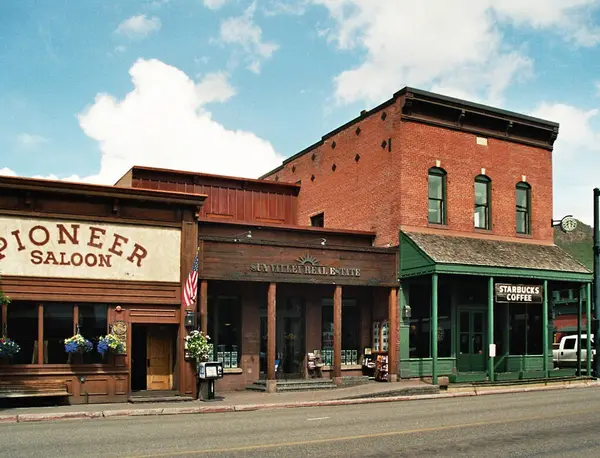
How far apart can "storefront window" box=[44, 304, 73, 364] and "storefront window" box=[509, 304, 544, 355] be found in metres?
18.2

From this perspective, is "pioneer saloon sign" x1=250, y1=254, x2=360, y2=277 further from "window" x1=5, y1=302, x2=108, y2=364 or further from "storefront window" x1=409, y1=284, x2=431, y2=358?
"window" x1=5, y1=302, x2=108, y2=364

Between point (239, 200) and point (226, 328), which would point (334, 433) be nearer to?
point (226, 328)

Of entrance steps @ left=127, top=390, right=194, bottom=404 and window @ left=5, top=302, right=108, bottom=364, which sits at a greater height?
window @ left=5, top=302, right=108, bottom=364

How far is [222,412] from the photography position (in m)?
20.3

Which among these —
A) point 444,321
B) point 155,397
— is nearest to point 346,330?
point 444,321

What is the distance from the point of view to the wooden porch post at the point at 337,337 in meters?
26.7

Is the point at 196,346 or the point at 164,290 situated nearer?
the point at 196,346

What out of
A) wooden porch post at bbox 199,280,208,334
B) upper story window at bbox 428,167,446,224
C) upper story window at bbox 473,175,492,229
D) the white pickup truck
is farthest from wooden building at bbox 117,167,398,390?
the white pickup truck

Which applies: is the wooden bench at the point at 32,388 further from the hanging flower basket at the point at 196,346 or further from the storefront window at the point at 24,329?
the hanging flower basket at the point at 196,346

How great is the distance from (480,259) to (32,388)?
16.1 metres

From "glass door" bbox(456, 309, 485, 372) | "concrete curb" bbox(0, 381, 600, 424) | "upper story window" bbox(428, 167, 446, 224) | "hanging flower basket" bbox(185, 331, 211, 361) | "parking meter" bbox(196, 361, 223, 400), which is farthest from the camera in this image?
"glass door" bbox(456, 309, 485, 372)

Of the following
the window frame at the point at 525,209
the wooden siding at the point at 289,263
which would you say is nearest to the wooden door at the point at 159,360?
the wooden siding at the point at 289,263

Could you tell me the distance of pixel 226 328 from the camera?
26.7m

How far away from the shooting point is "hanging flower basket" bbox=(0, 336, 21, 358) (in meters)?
20.5
